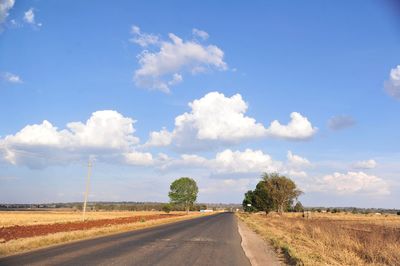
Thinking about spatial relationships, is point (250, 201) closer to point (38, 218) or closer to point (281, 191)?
point (281, 191)

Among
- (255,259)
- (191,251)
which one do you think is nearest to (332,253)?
(255,259)

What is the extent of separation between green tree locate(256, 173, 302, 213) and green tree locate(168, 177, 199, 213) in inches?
2592

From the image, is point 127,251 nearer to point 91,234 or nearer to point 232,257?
point 232,257

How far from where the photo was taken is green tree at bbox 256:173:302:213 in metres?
91.4

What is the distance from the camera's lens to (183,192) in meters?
157

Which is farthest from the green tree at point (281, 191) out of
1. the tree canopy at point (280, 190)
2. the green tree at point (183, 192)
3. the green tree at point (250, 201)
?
the green tree at point (183, 192)

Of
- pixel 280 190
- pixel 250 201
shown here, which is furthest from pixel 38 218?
pixel 250 201

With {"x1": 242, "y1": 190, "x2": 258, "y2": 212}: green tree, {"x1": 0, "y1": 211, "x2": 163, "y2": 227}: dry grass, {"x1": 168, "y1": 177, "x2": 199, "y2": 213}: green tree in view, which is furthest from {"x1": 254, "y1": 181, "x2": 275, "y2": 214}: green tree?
{"x1": 168, "y1": 177, "x2": 199, "y2": 213}: green tree

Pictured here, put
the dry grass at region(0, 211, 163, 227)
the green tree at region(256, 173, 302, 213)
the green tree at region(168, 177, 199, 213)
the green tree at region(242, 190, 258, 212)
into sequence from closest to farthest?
the dry grass at region(0, 211, 163, 227) → the green tree at region(256, 173, 302, 213) → the green tree at region(242, 190, 258, 212) → the green tree at region(168, 177, 199, 213)

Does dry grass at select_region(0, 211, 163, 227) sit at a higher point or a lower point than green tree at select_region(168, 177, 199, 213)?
lower

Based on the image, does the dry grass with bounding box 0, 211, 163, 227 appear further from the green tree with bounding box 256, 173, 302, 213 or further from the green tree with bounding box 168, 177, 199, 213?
the green tree with bounding box 168, 177, 199, 213

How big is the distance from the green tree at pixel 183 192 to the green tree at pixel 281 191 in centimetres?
6584

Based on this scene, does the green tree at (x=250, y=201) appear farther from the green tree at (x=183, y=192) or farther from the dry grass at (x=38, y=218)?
the dry grass at (x=38, y=218)

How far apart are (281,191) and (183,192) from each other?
7040cm
